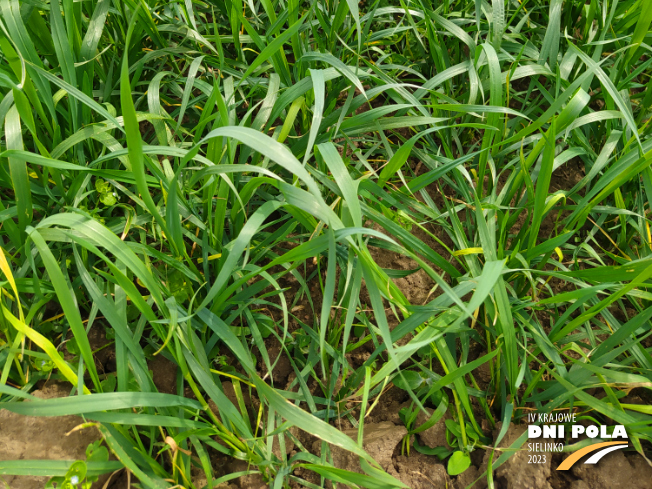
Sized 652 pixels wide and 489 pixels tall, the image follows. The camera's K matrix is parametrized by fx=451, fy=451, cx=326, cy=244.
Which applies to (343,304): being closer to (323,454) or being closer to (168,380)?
(323,454)

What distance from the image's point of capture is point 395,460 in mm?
903

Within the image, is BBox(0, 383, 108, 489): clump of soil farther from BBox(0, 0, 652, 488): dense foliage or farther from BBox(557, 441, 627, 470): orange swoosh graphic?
BBox(557, 441, 627, 470): orange swoosh graphic

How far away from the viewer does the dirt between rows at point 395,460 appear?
2.71 feet

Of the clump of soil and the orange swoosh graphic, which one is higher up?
the clump of soil

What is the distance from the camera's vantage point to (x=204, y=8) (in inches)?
48.4

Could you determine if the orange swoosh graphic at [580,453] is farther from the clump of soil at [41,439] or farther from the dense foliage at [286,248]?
the clump of soil at [41,439]

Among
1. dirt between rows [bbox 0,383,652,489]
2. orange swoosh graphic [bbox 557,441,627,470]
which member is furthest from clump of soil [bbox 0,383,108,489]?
A: orange swoosh graphic [bbox 557,441,627,470]

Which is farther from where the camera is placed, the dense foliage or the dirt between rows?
the dirt between rows

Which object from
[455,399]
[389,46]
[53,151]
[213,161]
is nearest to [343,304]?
[455,399]

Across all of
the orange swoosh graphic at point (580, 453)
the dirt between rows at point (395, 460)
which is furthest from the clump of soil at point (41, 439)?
the orange swoosh graphic at point (580, 453)

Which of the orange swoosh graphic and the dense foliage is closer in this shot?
the dense foliage

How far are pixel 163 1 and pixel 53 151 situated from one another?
1.73ft

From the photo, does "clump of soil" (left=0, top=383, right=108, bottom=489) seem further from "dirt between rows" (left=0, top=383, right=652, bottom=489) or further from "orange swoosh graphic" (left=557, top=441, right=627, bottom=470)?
"orange swoosh graphic" (left=557, top=441, right=627, bottom=470)

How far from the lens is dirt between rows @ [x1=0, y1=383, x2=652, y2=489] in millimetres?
825
